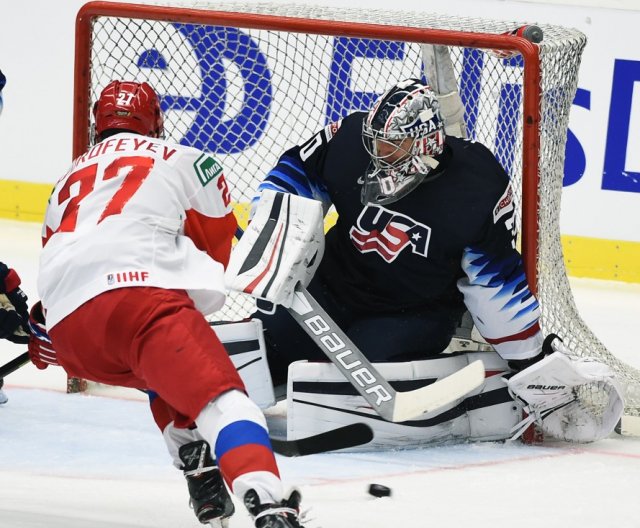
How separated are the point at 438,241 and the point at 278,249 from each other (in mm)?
386

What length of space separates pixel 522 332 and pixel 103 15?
1.40 metres

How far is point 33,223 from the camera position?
538 centimetres

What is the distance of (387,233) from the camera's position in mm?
2949

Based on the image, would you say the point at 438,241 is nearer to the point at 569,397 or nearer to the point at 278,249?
the point at 278,249

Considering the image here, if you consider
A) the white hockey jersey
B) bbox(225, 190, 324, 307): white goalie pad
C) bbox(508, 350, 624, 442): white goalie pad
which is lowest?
bbox(508, 350, 624, 442): white goalie pad

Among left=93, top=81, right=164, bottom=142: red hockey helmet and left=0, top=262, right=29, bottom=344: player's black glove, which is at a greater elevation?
left=93, top=81, right=164, bottom=142: red hockey helmet

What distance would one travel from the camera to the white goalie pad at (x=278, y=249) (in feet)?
9.07

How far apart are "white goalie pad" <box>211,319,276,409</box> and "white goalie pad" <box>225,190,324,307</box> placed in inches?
7.3

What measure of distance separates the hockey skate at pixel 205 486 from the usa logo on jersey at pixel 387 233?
0.93 m

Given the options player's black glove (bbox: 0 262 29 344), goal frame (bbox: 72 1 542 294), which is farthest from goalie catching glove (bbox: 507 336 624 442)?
player's black glove (bbox: 0 262 29 344)

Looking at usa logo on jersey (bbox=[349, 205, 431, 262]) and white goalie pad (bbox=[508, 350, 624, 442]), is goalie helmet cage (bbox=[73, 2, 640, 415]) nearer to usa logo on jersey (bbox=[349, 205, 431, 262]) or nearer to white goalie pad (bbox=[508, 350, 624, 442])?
white goalie pad (bbox=[508, 350, 624, 442])

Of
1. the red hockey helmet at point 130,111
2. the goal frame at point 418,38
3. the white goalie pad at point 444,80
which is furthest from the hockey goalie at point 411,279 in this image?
the red hockey helmet at point 130,111

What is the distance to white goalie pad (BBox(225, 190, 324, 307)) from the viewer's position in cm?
276

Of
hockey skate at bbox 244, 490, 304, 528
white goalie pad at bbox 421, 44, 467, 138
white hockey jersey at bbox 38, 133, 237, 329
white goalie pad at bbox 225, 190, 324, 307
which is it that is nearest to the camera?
hockey skate at bbox 244, 490, 304, 528
